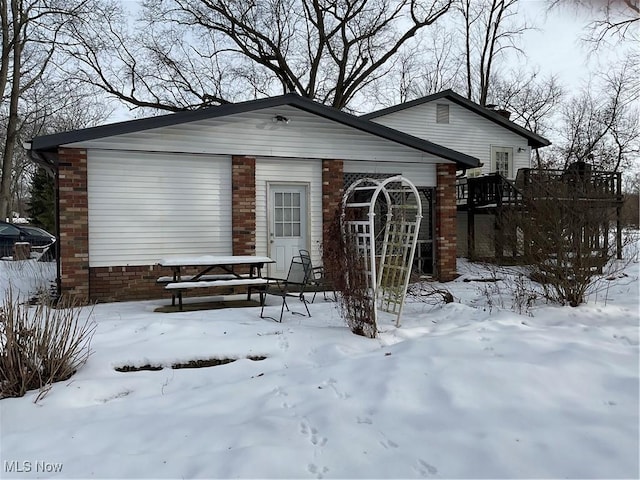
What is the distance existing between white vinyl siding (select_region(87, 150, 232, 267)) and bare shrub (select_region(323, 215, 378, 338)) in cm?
370

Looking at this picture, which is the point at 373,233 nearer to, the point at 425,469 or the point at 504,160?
the point at 425,469

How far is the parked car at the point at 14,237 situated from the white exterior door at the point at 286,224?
1105 centimetres

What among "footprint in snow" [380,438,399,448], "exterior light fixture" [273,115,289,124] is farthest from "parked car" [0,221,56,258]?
"footprint in snow" [380,438,399,448]

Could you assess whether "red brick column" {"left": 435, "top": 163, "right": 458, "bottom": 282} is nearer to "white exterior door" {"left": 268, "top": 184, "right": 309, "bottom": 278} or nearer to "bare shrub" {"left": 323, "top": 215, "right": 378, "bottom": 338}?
"white exterior door" {"left": 268, "top": 184, "right": 309, "bottom": 278}

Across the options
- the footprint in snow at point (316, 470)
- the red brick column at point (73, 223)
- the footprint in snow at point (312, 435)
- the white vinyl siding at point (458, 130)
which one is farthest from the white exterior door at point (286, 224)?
the white vinyl siding at point (458, 130)

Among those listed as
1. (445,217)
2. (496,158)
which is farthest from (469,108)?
(445,217)

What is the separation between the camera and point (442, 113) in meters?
16.6

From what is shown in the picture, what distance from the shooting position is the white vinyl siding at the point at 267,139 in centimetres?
819

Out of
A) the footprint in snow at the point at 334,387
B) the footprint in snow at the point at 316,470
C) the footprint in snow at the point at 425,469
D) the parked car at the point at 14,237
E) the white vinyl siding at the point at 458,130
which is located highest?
the white vinyl siding at the point at 458,130

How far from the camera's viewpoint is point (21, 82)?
2312cm

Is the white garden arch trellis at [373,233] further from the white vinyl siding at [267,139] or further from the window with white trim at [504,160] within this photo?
the window with white trim at [504,160]

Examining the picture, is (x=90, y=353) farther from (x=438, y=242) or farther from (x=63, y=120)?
(x=63, y=120)

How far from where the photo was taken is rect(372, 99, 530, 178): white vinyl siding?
16.1 metres

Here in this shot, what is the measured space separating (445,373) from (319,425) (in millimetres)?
1216
